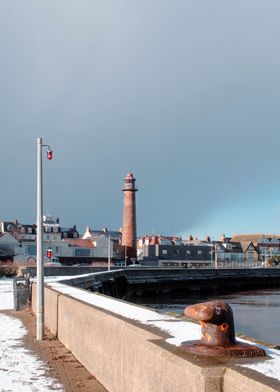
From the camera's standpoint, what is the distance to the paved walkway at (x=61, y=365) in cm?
775

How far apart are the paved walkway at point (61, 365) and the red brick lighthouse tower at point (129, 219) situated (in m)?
78.5

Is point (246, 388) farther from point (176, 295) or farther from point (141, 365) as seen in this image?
point (176, 295)

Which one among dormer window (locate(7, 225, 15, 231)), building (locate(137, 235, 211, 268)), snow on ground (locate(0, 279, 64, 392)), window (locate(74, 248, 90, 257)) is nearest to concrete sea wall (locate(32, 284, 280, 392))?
snow on ground (locate(0, 279, 64, 392))

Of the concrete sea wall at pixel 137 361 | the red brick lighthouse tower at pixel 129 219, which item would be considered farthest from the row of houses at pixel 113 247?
the concrete sea wall at pixel 137 361

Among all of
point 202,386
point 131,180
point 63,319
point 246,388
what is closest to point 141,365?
point 202,386

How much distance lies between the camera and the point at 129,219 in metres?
92.3

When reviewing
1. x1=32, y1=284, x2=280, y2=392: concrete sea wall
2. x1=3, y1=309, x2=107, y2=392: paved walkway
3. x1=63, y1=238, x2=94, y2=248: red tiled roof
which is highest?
x1=63, y1=238, x2=94, y2=248: red tiled roof

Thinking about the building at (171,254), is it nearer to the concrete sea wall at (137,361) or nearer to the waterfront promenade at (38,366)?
the waterfront promenade at (38,366)

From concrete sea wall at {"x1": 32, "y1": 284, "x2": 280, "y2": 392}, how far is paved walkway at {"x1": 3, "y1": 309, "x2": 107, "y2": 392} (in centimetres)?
13

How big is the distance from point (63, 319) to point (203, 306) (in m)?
6.92

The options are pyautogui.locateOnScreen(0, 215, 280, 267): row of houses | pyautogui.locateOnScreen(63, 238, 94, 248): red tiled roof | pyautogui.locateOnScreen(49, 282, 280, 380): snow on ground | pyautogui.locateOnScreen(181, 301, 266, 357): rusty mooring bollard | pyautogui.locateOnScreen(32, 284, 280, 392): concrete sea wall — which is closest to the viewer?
pyautogui.locateOnScreen(32, 284, 280, 392): concrete sea wall

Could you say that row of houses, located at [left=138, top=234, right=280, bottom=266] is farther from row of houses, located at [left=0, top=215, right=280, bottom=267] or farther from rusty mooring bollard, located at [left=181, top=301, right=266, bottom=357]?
rusty mooring bollard, located at [left=181, top=301, right=266, bottom=357]

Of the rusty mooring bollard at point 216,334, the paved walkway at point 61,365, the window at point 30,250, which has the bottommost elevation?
the paved walkway at point 61,365

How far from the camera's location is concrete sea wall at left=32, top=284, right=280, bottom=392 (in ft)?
13.9
